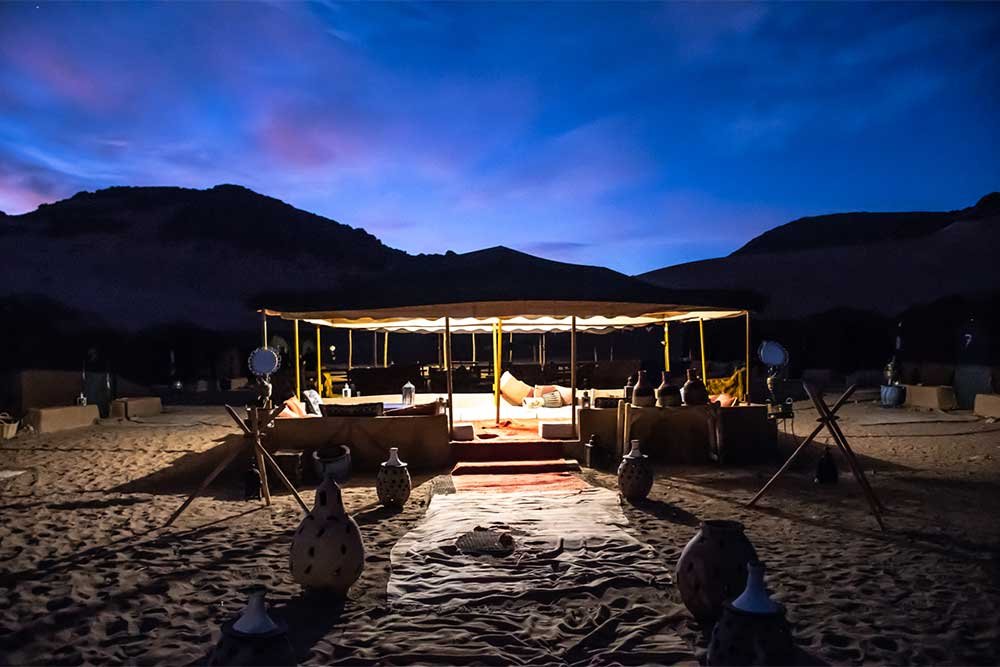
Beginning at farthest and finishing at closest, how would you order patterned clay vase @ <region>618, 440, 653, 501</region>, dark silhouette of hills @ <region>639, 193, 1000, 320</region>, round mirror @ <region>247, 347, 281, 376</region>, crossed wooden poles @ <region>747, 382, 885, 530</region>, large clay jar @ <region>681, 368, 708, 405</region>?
dark silhouette of hills @ <region>639, 193, 1000, 320</region>, round mirror @ <region>247, 347, 281, 376</region>, large clay jar @ <region>681, 368, 708, 405</region>, patterned clay vase @ <region>618, 440, 653, 501</region>, crossed wooden poles @ <region>747, 382, 885, 530</region>

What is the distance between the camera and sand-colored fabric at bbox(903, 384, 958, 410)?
44.3ft

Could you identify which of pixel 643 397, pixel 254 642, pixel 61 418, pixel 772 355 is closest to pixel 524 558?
pixel 254 642

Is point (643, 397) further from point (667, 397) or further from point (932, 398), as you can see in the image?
point (932, 398)

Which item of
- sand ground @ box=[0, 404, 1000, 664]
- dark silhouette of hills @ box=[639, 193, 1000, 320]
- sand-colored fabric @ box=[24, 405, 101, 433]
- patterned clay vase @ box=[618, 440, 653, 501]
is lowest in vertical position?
sand ground @ box=[0, 404, 1000, 664]

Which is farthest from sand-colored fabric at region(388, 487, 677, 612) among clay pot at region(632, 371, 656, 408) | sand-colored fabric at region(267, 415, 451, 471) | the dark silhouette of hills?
the dark silhouette of hills

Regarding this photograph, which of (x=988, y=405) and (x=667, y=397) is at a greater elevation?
(x=667, y=397)

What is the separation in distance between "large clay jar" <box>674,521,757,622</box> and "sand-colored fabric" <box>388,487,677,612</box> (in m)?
0.80

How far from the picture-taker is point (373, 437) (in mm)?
8359

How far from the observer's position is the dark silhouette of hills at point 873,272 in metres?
16.5

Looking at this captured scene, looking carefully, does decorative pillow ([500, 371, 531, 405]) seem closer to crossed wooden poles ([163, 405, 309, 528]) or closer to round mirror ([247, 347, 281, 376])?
round mirror ([247, 347, 281, 376])

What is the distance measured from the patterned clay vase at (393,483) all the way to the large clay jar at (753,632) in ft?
13.5

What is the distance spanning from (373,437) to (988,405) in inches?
428

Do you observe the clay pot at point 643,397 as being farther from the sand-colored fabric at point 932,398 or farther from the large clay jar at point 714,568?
the sand-colored fabric at point 932,398

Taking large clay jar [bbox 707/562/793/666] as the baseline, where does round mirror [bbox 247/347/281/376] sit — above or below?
above
